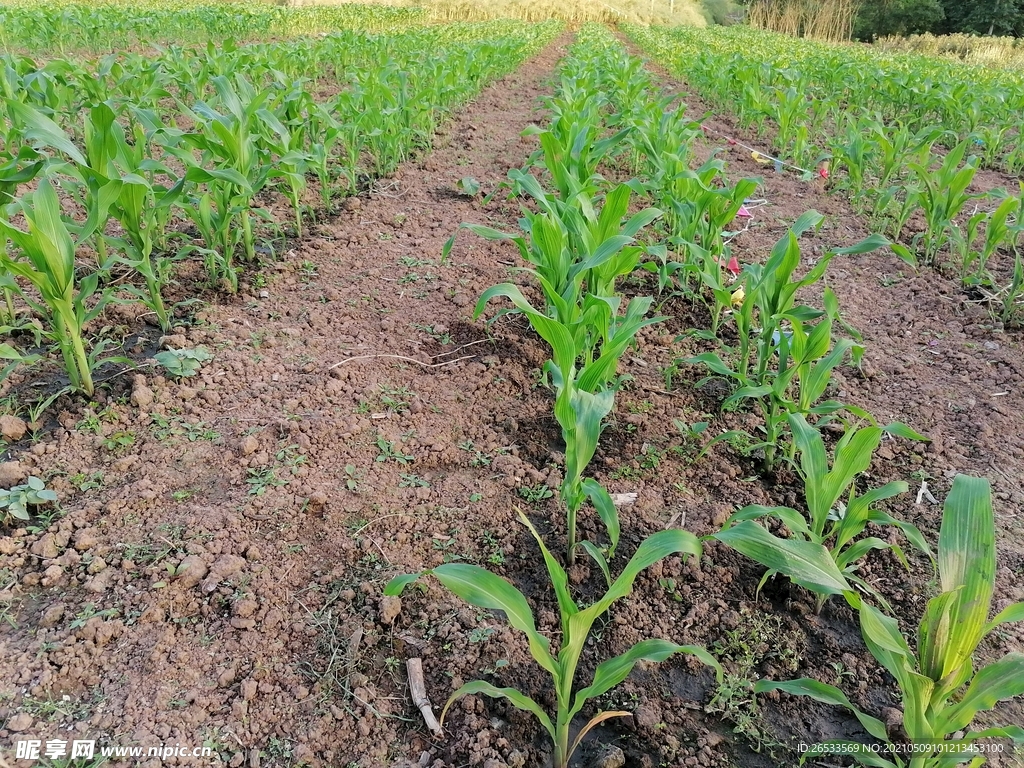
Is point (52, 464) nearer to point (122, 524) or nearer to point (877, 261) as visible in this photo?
point (122, 524)

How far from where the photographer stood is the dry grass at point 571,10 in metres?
31.1

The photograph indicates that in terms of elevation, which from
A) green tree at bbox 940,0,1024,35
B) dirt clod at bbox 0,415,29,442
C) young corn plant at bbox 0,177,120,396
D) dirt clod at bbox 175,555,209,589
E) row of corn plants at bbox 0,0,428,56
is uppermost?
green tree at bbox 940,0,1024,35

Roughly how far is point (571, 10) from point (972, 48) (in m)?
20.9

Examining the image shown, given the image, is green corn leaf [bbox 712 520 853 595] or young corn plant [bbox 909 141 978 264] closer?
green corn leaf [bbox 712 520 853 595]

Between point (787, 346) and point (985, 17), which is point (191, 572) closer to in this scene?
point (787, 346)

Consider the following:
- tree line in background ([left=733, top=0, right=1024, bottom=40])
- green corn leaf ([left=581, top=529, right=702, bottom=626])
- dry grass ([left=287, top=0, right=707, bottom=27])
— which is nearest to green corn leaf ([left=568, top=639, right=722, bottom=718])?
green corn leaf ([left=581, top=529, right=702, bottom=626])

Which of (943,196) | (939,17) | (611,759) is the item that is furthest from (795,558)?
(939,17)

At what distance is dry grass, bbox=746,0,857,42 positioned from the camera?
2978 centimetres

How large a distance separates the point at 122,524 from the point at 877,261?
439cm

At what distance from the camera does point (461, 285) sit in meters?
3.35

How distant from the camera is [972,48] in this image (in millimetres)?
22672

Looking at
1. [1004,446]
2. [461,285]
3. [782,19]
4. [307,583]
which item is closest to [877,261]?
[1004,446]

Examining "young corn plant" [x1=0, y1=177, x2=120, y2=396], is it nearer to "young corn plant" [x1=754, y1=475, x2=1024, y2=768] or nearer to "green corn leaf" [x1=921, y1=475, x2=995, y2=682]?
"young corn plant" [x1=754, y1=475, x2=1024, y2=768]

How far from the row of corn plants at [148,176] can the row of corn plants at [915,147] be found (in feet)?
10.8
